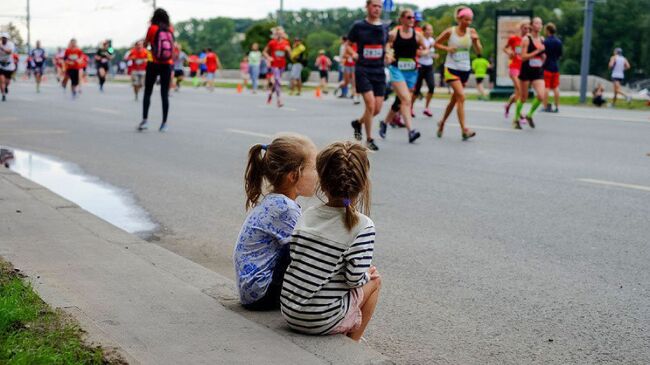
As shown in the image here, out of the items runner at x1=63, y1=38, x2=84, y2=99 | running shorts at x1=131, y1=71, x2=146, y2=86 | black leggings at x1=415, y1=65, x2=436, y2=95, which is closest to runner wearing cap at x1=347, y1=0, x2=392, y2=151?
black leggings at x1=415, y1=65, x2=436, y2=95

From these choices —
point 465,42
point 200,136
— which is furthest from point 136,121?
point 465,42

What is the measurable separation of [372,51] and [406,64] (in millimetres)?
1080

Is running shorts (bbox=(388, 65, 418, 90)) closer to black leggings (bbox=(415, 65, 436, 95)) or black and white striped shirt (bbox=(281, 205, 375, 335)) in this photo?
black leggings (bbox=(415, 65, 436, 95))

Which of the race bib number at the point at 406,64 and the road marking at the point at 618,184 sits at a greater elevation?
the race bib number at the point at 406,64

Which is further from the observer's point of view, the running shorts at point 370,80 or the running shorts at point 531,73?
the running shorts at point 531,73

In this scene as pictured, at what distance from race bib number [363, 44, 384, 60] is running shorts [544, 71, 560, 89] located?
10564 millimetres

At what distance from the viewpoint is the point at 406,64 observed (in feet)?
47.4

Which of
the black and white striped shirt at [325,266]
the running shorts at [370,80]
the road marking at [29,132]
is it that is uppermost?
the running shorts at [370,80]

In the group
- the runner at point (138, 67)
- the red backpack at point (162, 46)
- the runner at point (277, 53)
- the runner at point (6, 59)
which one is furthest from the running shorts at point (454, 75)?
the runner at point (138, 67)

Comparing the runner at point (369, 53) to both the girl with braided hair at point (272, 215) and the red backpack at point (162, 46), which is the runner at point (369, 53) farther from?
the girl with braided hair at point (272, 215)

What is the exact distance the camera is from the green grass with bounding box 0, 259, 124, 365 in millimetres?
3646

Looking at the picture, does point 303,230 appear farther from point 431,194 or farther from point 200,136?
point 200,136

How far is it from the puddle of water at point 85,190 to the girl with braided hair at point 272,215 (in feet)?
10.3

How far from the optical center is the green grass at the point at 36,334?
365 cm
